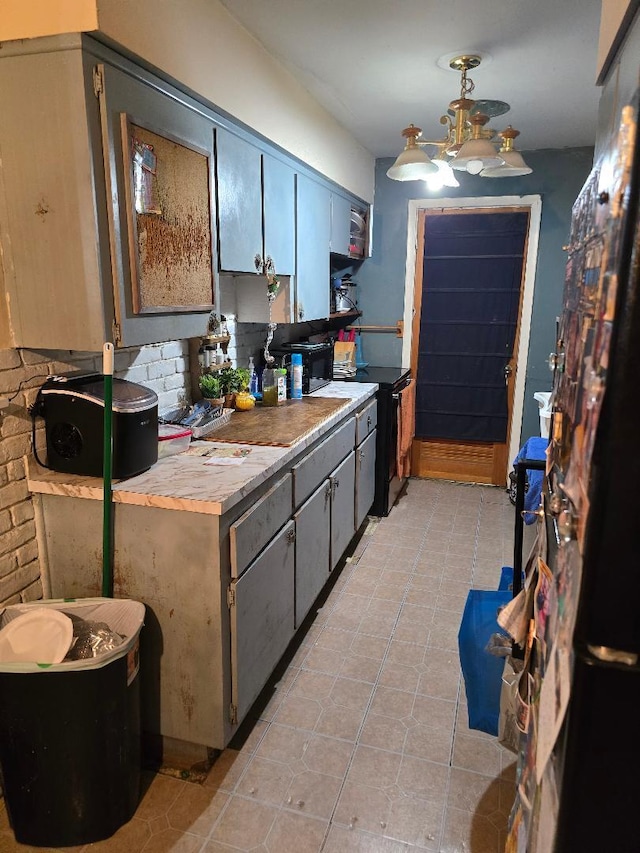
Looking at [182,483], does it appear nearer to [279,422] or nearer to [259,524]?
[259,524]

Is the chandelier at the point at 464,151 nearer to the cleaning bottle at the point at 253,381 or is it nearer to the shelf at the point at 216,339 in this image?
the shelf at the point at 216,339

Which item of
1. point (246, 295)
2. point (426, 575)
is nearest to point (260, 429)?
point (246, 295)

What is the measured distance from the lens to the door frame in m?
4.18

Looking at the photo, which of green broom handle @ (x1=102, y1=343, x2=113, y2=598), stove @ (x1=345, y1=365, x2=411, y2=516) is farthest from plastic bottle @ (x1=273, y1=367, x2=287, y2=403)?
green broom handle @ (x1=102, y1=343, x2=113, y2=598)

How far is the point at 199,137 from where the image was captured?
2.05 metres

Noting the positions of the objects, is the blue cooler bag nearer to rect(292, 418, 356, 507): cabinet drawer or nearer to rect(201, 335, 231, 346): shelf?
rect(292, 418, 356, 507): cabinet drawer

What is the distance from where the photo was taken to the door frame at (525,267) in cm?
418

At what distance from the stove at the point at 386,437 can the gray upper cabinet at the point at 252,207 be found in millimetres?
1230

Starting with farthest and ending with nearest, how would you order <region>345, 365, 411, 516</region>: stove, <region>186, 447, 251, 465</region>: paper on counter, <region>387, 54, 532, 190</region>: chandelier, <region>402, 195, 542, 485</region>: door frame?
<region>402, 195, 542, 485</region>: door frame → <region>345, 365, 411, 516</region>: stove → <region>387, 54, 532, 190</region>: chandelier → <region>186, 447, 251, 465</region>: paper on counter

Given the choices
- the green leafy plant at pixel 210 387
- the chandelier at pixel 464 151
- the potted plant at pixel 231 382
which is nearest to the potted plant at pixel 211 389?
the green leafy plant at pixel 210 387

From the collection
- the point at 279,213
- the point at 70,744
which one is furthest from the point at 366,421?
the point at 70,744

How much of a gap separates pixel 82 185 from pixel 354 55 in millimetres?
1575

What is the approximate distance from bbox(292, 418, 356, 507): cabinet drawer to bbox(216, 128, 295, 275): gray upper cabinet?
86 centimetres

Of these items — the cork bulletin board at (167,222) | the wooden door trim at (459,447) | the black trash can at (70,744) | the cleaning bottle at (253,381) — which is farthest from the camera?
the wooden door trim at (459,447)
